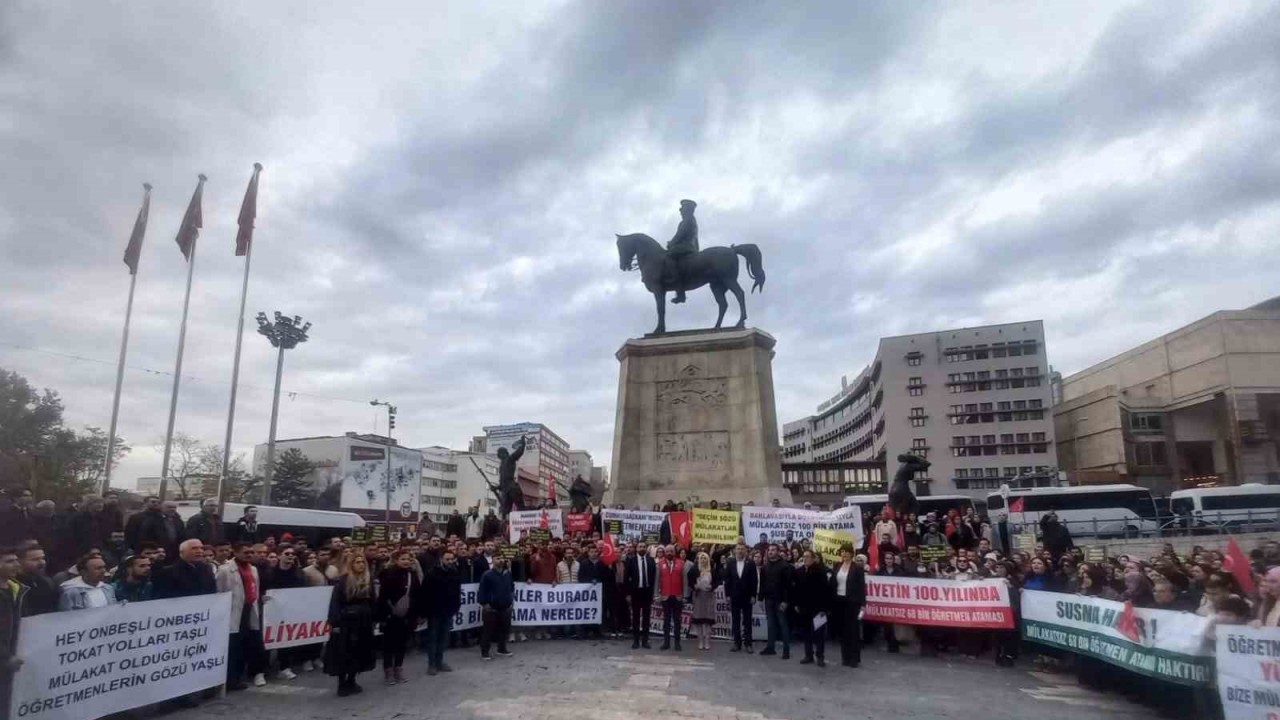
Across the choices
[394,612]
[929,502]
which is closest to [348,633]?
[394,612]

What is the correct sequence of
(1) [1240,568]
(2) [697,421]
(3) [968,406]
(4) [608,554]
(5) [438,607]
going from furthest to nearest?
(3) [968,406]
(2) [697,421]
(4) [608,554]
(5) [438,607]
(1) [1240,568]

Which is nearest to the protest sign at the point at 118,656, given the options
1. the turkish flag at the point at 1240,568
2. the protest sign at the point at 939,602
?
the protest sign at the point at 939,602

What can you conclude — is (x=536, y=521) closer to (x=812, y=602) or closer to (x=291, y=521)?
(x=812, y=602)

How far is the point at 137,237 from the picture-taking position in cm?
2608

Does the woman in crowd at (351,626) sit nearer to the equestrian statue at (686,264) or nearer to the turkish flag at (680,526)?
the turkish flag at (680,526)

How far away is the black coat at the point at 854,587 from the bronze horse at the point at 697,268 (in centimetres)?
981

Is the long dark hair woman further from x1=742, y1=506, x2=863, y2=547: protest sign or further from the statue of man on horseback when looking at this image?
the statue of man on horseback

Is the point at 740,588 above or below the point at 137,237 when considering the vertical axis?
below

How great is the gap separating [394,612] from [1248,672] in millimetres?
9785

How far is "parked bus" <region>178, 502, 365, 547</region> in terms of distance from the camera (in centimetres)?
2930

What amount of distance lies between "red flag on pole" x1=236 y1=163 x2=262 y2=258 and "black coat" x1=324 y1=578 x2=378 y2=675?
21452 mm

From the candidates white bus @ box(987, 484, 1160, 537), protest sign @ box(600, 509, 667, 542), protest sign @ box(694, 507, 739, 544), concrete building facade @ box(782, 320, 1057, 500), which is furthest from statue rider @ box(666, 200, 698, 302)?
concrete building facade @ box(782, 320, 1057, 500)

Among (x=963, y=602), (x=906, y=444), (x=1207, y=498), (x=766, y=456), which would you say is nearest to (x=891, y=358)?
(x=906, y=444)

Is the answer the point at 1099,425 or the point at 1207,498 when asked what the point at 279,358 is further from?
the point at 1099,425
